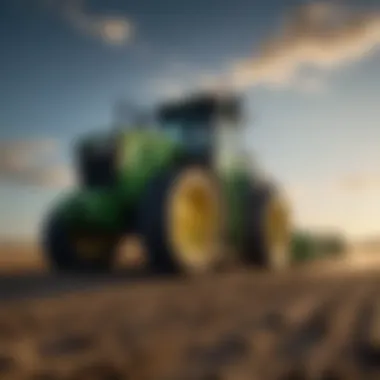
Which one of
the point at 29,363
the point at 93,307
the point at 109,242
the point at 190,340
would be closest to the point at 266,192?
the point at 109,242

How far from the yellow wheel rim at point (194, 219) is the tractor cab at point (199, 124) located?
0.34 m

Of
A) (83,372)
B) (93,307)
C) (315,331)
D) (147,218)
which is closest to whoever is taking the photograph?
(83,372)

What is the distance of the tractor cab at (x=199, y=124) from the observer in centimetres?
292

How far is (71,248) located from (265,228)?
3.04 feet

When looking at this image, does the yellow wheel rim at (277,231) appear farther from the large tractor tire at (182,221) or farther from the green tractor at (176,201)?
the large tractor tire at (182,221)

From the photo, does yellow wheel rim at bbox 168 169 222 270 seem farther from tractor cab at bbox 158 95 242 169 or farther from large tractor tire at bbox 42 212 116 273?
large tractor tire at bbox 42 212 116 273

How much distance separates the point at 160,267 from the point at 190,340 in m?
1.12

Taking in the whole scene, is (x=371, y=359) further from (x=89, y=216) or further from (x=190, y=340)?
(x=89, y=216)

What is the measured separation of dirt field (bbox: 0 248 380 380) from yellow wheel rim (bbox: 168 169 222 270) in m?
0.39

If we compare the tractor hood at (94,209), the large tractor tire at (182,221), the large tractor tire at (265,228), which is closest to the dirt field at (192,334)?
the large tractor tire at (182,221)

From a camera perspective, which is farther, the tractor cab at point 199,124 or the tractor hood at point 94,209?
the tractor cab at point 199,124

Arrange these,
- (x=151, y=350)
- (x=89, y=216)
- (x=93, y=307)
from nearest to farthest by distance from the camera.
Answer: (x=151, y=350) < (x=93, y=307) < (x=89, y=216)

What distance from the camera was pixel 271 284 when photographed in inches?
85.7

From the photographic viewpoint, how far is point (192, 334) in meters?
1.29
